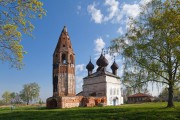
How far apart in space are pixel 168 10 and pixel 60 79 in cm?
2805

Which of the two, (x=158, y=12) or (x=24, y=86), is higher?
(x=158, y=12)

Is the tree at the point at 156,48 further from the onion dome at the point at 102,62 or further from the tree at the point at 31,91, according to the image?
the tree at the point at 31,91

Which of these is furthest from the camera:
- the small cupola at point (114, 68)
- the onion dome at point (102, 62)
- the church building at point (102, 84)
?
the small cupola at point (114, 68)

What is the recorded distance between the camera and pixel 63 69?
1807 inches

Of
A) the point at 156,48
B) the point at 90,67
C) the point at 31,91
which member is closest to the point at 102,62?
the point at 90,67

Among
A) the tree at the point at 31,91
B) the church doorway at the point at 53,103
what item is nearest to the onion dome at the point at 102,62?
the church doorway at the point at 53,103

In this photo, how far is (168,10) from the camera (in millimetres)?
21484

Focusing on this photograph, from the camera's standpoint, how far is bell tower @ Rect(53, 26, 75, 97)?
45625 mm

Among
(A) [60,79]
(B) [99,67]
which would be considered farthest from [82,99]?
(B) [99,67]

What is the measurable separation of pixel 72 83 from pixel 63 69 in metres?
3.04

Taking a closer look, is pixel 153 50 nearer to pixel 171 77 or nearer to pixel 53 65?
pixel 171 77

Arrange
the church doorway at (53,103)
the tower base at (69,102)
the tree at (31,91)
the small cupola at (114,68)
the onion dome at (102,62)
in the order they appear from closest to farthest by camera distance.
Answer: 1. the tower base at (69,102)
2. the church doorway at (53,103)
3. the onion dome at (102,62)
4. the small cupola at (114,68)
5. the tree at (31,91)

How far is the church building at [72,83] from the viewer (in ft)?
136

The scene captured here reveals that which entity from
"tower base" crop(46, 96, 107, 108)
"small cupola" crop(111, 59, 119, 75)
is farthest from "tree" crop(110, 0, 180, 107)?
"small cupola" crop(111, 59, 119, 75)
